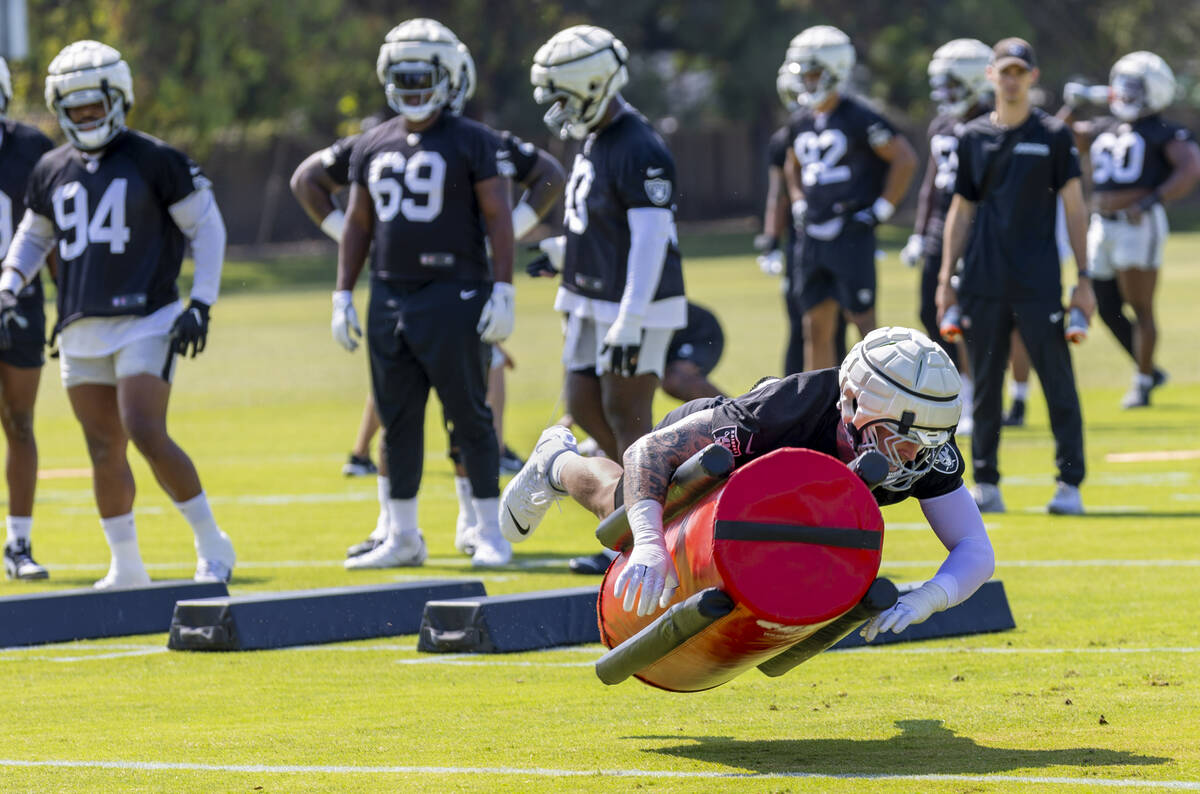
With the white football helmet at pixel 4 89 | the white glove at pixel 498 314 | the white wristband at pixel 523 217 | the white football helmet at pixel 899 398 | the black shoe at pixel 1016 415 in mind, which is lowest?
the black shoe at pixel 1016 415

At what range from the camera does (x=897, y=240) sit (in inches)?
1978

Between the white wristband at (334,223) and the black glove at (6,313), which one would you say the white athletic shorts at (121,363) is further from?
the white wristband at (334,223)

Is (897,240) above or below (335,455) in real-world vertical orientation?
below

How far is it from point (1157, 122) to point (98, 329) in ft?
36.6

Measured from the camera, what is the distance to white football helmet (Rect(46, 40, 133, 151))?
361 inches

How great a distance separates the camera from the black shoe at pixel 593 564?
9594 millimetres

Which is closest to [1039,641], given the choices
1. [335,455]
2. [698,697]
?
[698,697]

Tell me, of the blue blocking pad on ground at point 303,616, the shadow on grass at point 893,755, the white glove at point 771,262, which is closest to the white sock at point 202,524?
the blue blocking pad on ground at point 303,616

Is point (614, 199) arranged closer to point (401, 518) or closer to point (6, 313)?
point (401, 518)

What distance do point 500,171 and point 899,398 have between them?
4634 mm

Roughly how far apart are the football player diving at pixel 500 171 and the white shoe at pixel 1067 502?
3269mm

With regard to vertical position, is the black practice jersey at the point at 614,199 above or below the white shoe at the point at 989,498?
above

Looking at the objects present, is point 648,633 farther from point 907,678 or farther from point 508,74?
point 508,74

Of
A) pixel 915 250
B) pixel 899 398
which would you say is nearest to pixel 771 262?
pixel 915 250
